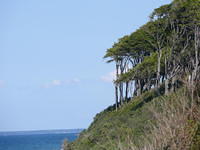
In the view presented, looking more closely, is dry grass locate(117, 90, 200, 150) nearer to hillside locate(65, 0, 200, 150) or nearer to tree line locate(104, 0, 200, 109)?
hillside locate(65, 0, 200, 150)

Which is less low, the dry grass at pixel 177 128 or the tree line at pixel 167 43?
the tree line at pixel 167 43

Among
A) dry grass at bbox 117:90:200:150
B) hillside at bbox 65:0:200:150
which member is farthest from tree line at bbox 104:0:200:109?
dry grass at bbox 117:90:200:150

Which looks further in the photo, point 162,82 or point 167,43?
point 162,82

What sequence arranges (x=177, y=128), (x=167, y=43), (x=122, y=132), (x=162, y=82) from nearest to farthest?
(x=177, y=128), (x=122, y=132), (x=167, y=43), (x=162, y=82)

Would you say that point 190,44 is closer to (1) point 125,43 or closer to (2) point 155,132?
(1) point 125,43

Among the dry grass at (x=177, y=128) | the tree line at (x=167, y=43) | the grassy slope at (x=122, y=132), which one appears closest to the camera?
the dry grass at (x=177, y=128)

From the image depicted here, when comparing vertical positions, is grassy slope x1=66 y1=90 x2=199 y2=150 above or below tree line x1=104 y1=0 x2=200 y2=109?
below

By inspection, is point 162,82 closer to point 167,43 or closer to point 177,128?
point 167,43

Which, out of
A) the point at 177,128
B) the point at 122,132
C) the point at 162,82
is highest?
the point at 162,82

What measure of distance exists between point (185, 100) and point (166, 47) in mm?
23449

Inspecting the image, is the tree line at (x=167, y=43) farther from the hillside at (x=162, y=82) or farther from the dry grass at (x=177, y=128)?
the dry grass at (x=177, y=128)

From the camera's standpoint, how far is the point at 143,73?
117 ft

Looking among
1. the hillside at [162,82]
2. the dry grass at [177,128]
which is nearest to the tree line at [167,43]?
the hillside at [162,82]

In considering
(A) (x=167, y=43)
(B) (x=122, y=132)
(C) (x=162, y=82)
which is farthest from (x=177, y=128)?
(C) (x=162, y=82)
